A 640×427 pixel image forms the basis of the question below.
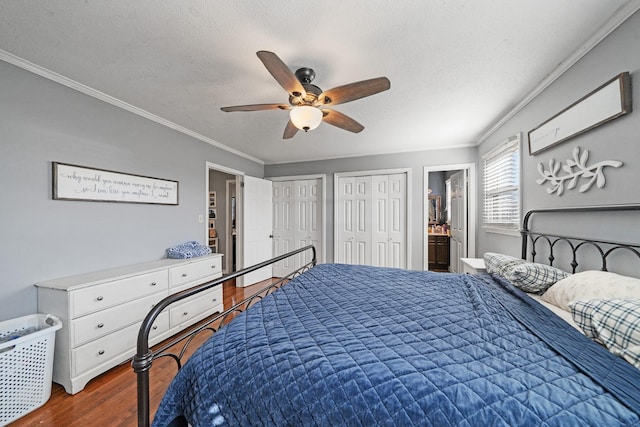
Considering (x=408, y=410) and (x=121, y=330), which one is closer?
(x=408, y=410)

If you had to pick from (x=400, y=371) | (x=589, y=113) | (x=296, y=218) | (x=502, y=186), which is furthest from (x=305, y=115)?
(x=296, y=218)

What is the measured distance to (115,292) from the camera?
1.91m

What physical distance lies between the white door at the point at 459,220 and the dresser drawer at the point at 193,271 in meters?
3.64

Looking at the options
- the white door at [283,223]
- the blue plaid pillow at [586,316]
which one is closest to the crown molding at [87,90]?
the white door at [283,223]

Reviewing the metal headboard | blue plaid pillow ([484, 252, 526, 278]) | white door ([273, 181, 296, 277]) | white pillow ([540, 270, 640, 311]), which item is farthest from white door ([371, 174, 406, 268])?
white pillow ([540, 270, 640, 311])

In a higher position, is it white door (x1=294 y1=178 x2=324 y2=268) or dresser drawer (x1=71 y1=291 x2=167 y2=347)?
white door (x1=294 y1=178 x2=324 y2=268)

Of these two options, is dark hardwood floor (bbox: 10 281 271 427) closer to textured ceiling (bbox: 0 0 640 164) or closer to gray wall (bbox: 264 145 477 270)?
textured ceiling (bbox: 0 0 640 164)

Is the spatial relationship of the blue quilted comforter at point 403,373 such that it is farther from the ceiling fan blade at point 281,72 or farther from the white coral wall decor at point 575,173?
the ceiling fan blade at point 281,72

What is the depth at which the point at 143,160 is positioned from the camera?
2559 millimetres

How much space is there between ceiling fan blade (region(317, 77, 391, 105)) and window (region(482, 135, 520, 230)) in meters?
1.80

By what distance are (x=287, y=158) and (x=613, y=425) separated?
14.6 ft

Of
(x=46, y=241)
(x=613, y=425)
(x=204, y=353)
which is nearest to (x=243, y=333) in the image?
(x=204, y=353)

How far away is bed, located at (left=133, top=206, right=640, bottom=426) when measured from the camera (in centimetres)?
64

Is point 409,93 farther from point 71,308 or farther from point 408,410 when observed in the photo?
point 71,308
